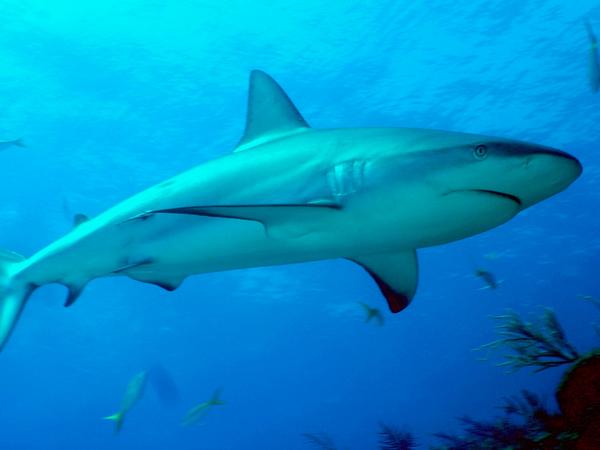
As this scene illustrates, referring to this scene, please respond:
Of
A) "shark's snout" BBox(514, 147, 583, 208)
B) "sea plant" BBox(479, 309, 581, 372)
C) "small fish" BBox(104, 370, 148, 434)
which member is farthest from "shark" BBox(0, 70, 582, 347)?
"small fish" BBox(104, 370, 148, 434)

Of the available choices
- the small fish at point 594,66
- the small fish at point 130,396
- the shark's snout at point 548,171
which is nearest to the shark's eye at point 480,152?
the shark's snout at point 548,171

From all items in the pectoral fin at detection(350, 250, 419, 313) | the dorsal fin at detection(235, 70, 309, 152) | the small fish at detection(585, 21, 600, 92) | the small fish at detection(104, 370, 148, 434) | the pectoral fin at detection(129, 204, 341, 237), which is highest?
the small fish at detection(585, 21, 600, 92)

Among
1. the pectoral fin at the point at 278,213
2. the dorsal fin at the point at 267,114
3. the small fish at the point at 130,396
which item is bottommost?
the small fish at the point at 130,396

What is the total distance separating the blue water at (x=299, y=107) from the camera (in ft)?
60.8

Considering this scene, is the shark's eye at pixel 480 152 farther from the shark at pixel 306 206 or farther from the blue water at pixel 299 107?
the blue water at pixel 299 107

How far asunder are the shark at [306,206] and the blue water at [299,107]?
525 cm

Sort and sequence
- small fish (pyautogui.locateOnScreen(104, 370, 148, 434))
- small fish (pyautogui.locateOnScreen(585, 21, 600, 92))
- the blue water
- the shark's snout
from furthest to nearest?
1. the blue water
2. small fish (pyautogui.locateOnScreen(104, 370, 148, 434))
3. small fish (pyautogui.locateOnScreen(585, 21, 600, 92))
4. the shark's snout

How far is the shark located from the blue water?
17.2 ft

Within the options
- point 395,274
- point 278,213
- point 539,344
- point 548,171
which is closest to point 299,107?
point 539,344

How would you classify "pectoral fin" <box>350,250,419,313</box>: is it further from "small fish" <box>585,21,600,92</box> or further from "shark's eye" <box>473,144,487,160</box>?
"small fish" <box>585,21,600,92</box>

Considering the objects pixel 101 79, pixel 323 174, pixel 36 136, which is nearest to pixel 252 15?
pixel 101 79

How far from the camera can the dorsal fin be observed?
14.7 feet

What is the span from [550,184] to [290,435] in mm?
91710

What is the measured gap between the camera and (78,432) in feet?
266
